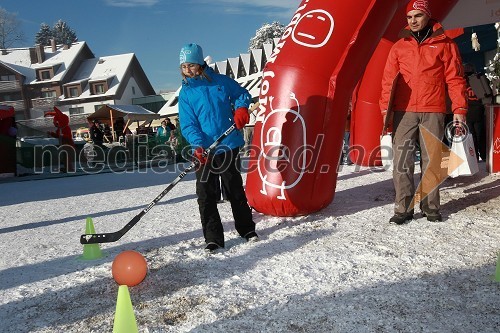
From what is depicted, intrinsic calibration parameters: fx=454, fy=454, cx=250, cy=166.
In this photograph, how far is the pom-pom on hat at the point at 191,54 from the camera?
3600 mm

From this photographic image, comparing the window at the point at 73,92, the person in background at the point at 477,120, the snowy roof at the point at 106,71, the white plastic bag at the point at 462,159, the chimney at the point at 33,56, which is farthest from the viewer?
the chimney at the point at 33,56

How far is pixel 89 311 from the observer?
2.60 metres

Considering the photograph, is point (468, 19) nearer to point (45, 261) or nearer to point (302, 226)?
point (302, 226)

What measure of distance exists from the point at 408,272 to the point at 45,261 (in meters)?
2.79

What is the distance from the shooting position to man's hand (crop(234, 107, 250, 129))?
3.66 metres

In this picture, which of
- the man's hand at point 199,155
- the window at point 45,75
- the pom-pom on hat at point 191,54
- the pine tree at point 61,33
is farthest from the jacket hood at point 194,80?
the pine tree at point 61,33

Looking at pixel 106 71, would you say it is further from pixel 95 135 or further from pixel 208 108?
pixel 208 108

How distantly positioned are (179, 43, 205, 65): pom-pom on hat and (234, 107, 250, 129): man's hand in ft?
1.66

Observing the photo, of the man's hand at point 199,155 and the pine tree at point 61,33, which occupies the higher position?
the pine tree at point 61,33

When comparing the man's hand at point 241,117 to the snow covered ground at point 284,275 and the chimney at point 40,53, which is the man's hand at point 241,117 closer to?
the snow covered ground at point 284,275

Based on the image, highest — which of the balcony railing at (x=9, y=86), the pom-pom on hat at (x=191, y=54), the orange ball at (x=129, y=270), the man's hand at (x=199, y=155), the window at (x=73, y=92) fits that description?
the balcony railing at (x=9, y=86)

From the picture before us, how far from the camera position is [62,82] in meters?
41.7

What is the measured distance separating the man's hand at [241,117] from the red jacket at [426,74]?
49.6 inches

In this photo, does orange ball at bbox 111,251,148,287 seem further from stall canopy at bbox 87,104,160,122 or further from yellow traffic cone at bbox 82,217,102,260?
stall canopy at bbox 87,104,160,122
